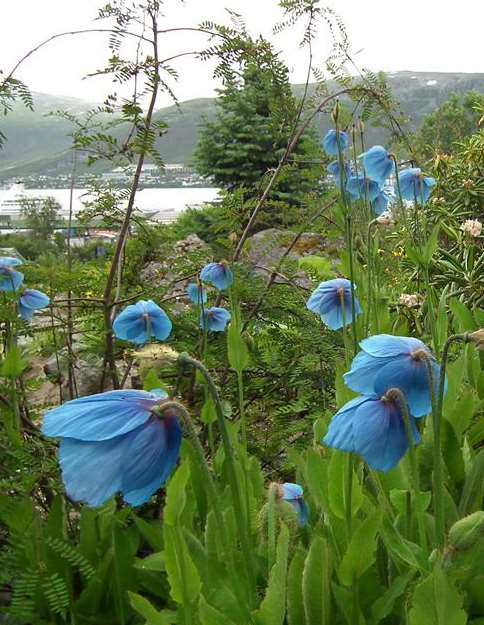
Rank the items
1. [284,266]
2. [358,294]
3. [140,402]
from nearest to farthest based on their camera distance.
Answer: [140,402] < [358,294] < [284,266]

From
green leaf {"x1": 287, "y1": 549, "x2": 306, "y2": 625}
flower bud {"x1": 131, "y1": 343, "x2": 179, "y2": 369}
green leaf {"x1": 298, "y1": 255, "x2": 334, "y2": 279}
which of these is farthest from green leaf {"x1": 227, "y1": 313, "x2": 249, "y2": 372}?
green leaf {"x1": 298, "y1": 255, "x2": 334, "y2": 279}

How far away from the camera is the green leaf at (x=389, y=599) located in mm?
1096

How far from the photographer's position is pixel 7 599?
145 cm

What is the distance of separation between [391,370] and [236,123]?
11279 millimetres

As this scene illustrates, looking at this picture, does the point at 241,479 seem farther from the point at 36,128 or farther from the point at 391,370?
the point at 36,128

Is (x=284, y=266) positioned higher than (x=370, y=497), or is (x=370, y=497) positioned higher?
(x=284, y=266)

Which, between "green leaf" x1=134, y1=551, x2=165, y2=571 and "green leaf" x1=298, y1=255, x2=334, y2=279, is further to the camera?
"green leaf" x1=298, y1=255, x2=334, y2=279

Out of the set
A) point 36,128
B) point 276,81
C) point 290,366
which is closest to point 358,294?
point 290,366

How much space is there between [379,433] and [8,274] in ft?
4.14

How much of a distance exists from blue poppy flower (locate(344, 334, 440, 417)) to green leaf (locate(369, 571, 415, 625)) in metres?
0.36

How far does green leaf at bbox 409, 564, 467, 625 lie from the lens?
77 centimetres

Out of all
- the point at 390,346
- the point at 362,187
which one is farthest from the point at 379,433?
the point at 362,187

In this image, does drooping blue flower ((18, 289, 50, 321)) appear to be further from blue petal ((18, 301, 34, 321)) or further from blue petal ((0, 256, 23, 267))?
blue petal ((0, 256, 23, 267))

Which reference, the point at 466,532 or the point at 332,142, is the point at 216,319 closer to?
the point at 332,142
